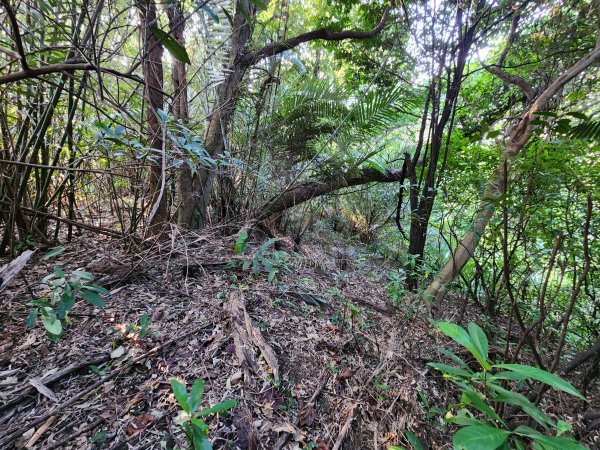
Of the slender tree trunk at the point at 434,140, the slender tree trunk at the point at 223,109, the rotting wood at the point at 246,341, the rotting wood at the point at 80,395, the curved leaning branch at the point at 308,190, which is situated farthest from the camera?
the curved leaning branch at the point at 308,190

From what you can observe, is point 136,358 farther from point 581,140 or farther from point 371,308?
point 581,140

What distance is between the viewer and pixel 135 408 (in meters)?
1.09

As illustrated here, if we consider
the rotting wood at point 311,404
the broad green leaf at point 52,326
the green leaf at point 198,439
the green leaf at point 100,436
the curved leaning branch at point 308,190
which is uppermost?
the curved leaning branch at point 308,190

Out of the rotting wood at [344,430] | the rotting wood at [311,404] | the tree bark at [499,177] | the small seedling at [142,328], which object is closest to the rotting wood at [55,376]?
the small seedling at [142,328]

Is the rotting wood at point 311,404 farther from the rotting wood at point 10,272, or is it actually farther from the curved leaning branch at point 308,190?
the curved leaning branch at point 308,190

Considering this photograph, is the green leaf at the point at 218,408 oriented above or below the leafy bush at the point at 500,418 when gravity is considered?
below

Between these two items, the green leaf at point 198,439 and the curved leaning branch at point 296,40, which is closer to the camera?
the green leaf at point 198,439

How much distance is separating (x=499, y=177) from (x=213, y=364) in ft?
7.03

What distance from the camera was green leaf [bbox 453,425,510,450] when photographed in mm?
495

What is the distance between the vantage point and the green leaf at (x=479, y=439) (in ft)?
1.62

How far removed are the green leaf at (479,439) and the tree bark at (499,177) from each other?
3.93 feet

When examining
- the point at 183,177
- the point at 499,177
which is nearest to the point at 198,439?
the point at 183,177

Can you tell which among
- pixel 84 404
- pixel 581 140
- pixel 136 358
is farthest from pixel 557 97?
pixel 84 404

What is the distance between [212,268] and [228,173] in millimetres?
1009
